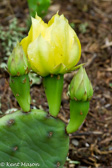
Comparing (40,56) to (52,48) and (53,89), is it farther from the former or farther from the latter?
(53,89)

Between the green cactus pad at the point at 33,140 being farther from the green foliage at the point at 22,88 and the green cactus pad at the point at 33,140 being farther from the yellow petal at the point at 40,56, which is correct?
the yellow petal at the point at 40,56

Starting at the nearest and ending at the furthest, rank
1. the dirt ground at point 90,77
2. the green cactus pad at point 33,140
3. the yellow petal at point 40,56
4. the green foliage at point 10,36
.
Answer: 1. the yellow petal at point 40,56
2. the green cactus pad at point 33,140
3. the dirt ground at point 90,77
4. the green foliage at point 10,36

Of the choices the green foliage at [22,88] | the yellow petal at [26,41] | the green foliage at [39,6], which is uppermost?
the green foliage at [39,6]

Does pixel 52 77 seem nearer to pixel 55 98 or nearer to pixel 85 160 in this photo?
pixel 55 98

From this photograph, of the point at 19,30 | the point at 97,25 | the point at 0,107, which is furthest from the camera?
the point at 97,25

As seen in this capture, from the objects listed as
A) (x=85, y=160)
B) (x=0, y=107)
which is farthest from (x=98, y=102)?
(x=0, y=107)

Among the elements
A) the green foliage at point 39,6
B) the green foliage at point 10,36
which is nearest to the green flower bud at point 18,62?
the green foliage at point 10,36

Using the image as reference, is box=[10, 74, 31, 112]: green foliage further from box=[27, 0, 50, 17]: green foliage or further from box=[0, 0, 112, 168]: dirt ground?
box=[27, 0, 50, 17]: green foliage
